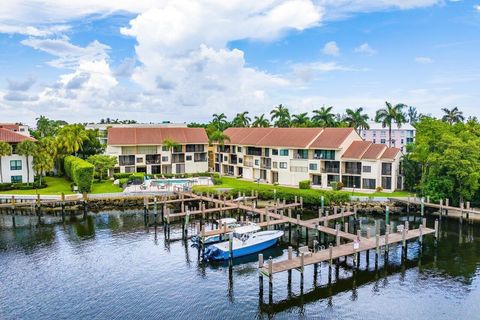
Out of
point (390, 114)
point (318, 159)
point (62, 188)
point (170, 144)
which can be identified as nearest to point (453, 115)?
point (390, 114)

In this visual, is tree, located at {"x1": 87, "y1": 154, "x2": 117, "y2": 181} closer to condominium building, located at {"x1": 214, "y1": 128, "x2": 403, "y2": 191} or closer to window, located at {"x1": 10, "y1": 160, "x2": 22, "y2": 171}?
window, located at {"x1": 10, "y1": 160, "x2": 22, "y2": 171}

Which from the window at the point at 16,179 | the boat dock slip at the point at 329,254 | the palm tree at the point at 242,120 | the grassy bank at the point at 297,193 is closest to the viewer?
the boat dock slip at the point at 329,254

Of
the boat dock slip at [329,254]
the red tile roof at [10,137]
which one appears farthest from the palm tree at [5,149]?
the boat dock slip at [329,254]

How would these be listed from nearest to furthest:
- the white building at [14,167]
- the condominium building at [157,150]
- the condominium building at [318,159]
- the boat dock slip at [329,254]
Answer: the boat dock slip at [329,254], the condominium building at [318,159], the white building at [14,167], the condominium building at [157,150]

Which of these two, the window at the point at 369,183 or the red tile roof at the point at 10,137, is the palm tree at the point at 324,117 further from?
the red tile roof at the point at 10,137

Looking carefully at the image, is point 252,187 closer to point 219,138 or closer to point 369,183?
point 219,138

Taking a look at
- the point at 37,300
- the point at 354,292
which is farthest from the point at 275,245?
the point at 37,300

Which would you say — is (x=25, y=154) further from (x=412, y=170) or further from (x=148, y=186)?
(x=412, y=170)
